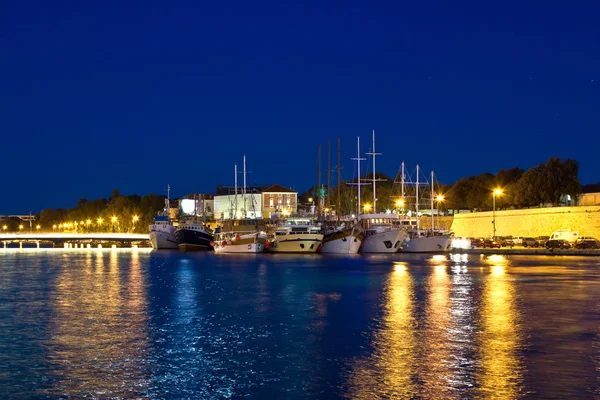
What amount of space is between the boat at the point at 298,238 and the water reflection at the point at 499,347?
4083cm

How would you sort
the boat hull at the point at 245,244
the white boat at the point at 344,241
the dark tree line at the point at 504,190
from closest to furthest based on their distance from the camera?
the white boat at the point at 344,241 → the boat hull at the point at 245,244 → the dark tree line at the point at 504,190

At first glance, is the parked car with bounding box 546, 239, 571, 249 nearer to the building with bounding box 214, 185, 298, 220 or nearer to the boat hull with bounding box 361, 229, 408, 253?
the boat hull with bounding box 361, 229, 408, 253

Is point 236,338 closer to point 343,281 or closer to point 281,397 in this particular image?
point 281,397

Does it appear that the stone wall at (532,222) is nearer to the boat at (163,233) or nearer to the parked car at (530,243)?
the parked car at (530,243)

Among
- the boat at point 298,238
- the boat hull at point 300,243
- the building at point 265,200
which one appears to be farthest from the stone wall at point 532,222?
the building at point 265,200

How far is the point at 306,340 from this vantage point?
2106cm

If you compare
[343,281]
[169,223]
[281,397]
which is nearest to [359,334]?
[281,397]

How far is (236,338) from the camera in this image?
2150 cm

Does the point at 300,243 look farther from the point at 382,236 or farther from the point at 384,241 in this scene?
the point at 384,241

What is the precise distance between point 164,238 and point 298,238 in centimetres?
3950

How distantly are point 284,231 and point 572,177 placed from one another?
35581 mm

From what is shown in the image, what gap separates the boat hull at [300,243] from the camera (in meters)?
73.1

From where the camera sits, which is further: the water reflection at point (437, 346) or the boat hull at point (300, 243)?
the boat hull at point (300, 243)

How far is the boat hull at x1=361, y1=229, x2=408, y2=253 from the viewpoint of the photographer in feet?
239
